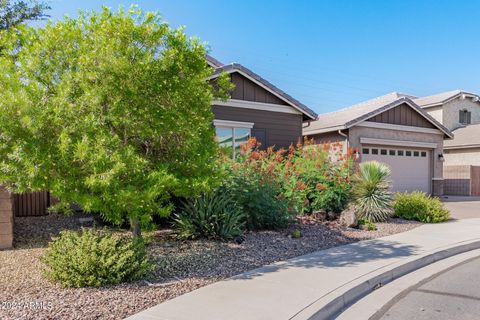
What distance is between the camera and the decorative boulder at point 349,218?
10281 millimetres

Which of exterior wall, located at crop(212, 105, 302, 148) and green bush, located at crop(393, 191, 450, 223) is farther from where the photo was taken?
exterior wall, located at crop(212, 105, 302, 148)

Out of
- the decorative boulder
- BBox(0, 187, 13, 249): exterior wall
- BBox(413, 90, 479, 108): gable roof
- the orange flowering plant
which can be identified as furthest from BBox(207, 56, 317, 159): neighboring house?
BBox(413, 90, 479, 108): gable roof

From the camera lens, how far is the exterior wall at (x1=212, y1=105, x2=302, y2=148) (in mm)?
13984

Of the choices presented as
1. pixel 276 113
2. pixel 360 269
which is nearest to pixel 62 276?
pixel 360 269

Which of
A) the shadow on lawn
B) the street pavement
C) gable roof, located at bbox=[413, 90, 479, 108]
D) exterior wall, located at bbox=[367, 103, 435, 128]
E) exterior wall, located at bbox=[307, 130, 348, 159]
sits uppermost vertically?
gable roof, located at bbox=[413, 90, 479, 108]

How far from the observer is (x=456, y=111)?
28.8m

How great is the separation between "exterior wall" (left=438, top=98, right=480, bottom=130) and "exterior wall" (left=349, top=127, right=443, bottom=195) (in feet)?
31.9

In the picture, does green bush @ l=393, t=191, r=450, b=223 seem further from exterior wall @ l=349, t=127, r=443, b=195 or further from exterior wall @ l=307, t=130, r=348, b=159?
exterior wall @ l=349, t=127, r=443, b=195

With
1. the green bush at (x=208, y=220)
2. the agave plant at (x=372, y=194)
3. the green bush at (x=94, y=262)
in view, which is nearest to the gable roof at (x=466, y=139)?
the agave plant at (x=372, y=194)

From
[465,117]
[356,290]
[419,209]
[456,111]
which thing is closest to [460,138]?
[456,111]

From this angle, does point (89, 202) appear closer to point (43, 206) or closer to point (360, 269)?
point (360, 269)

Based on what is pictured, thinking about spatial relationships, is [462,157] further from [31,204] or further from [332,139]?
[31,204]

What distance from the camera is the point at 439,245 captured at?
8328 millimetres

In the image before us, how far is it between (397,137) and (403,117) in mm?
1045
